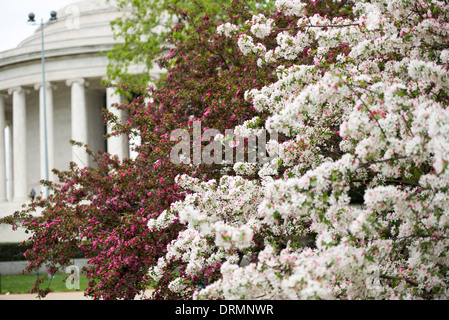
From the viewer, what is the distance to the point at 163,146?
796 centimetres

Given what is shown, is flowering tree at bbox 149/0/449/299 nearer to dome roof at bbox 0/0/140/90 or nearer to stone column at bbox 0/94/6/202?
dome roof at bbox 0/0/140/90

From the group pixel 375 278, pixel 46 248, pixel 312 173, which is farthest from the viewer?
Result: pixel 46 248

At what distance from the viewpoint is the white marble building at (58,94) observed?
29406 mm

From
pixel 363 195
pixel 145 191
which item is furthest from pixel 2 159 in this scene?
pixel 363 195

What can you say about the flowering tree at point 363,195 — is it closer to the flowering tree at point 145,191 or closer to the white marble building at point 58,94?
the flowering tree at point 145,191

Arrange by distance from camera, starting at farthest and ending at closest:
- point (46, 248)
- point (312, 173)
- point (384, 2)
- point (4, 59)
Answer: point (4, 59) → point (46, 248) → point (384, 2) → point (312, 173)

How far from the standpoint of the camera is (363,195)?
16.5 ft

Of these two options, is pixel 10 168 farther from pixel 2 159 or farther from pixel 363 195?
pixel 363 195

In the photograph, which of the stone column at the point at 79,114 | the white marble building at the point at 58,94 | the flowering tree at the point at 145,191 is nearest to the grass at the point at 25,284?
the flowering tree at the point at 145,191

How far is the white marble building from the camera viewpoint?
29406mm
